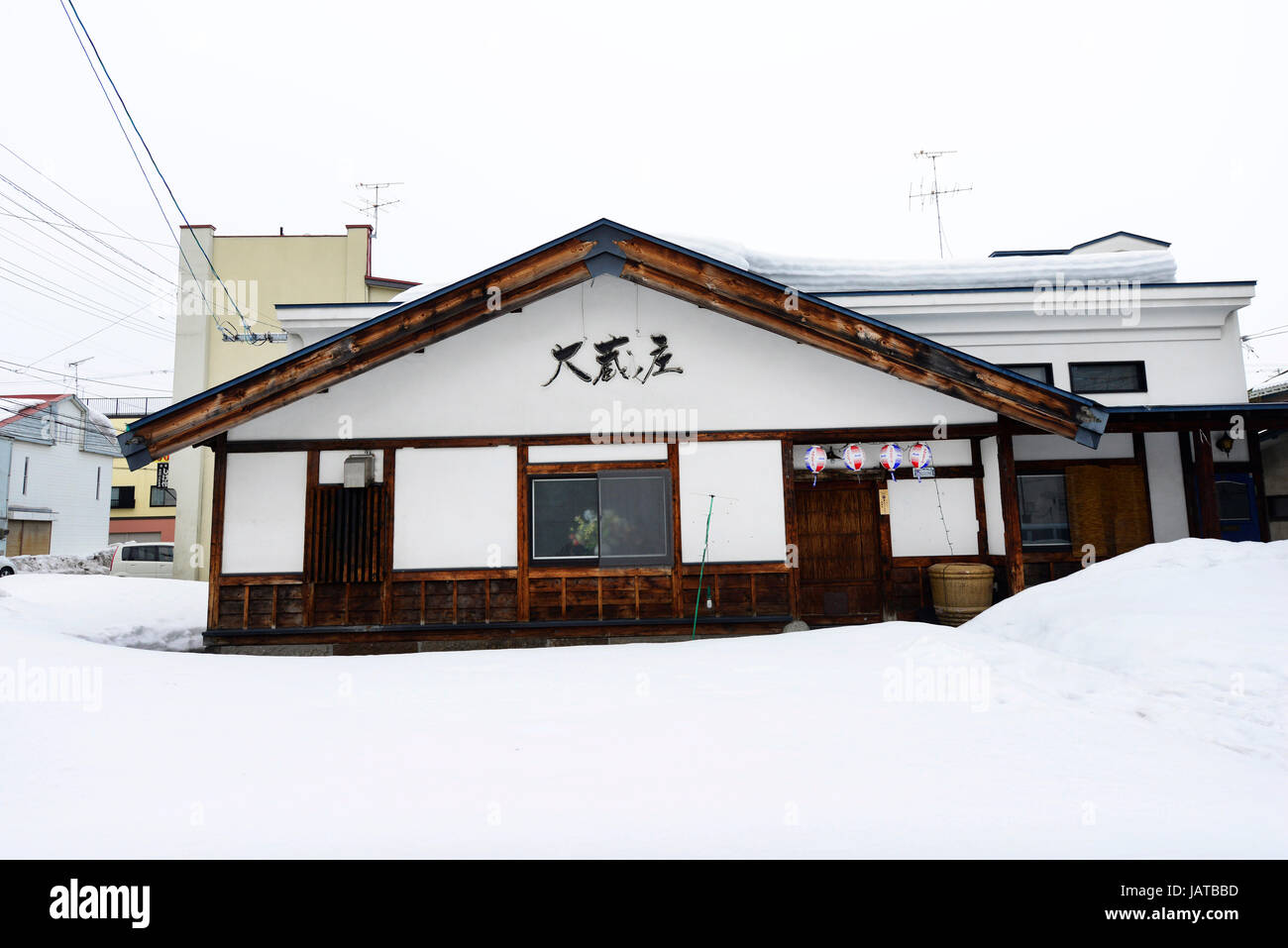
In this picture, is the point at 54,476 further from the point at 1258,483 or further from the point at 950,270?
the point at 1258,483

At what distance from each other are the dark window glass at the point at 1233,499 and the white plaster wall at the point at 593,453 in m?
9.41

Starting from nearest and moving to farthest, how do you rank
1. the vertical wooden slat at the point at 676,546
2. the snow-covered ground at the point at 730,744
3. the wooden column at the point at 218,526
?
the snow-covered ground at the point at 730,744 → the wooden column at the point at 218,526 → the vertical wooden slat at the point at 676,546

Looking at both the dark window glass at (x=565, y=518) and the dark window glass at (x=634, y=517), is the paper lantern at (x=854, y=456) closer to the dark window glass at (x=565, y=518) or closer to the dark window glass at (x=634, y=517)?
the dark window glass at (x=634, y=517)

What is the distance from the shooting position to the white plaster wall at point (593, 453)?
343 inches

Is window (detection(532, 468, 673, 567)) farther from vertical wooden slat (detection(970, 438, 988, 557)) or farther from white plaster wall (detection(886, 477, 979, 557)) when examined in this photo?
vertical wooden slat (detection(970, 438, 988, 557))

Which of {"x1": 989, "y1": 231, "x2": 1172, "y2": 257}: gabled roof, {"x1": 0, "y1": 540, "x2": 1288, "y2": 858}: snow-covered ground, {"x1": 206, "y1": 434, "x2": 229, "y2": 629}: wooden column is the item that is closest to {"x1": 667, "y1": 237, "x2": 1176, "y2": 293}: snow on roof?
{"x1": 989, "y1": 231, "x2": 1172, "y2": 257}: gabled roof

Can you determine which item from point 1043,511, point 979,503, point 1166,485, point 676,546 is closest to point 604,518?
point 676,546

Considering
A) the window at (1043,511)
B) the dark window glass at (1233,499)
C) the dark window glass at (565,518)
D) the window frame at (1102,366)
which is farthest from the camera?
the window frame at (1102,366)

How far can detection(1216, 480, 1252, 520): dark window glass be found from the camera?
35.2ft

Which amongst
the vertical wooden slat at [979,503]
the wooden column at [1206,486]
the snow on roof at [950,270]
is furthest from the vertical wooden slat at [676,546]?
the wooden column at [1206,486]

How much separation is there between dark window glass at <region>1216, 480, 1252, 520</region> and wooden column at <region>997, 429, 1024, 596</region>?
476 cm

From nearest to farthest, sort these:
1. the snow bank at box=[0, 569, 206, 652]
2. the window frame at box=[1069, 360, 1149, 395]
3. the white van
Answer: the snow bank at box=[0, 569, 206, 652] → the window frame at box=[1069, 360, 1149, 395] → the white van

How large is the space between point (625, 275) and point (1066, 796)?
696 centimetres
